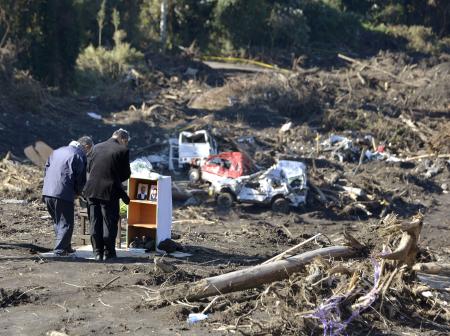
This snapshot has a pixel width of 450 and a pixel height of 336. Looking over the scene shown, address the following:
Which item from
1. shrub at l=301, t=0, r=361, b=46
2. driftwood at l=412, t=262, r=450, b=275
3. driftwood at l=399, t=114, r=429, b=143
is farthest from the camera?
shrub at l=301, t=0, r=361, b=46

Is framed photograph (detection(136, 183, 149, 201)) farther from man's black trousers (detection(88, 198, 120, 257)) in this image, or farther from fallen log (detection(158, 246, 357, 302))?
fallen log (detection(158, 246, 357, 302))

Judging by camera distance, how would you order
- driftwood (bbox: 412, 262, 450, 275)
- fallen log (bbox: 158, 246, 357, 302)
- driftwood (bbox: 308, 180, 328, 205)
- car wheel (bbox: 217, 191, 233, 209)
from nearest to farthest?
fallen log (bbox: 158, 246, 357, 302), driftwood (bbox: 412, 262, 450, 275), car wheel (bbox: 217, 191, 233, 209), driftwood (bbox: 308, 180, 328, 205)

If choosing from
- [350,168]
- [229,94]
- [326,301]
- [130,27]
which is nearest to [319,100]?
[229,94]

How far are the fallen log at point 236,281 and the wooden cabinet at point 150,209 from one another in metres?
3.23

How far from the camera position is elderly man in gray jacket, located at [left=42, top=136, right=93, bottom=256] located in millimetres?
12688

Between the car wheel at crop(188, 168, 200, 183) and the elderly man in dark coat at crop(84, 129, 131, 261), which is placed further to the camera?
the car wheel at crop(188, 168, 200, 183)

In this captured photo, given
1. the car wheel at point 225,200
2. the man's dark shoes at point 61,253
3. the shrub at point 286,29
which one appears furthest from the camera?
the shrub at point 286,29

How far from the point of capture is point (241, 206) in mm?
24484

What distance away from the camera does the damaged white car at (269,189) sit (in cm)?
2441

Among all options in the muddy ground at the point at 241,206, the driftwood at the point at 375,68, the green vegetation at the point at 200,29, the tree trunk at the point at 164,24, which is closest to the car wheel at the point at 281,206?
the muddy ground at the point at 241,206

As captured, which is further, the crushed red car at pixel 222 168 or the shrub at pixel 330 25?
the shrub at pixel 330 25

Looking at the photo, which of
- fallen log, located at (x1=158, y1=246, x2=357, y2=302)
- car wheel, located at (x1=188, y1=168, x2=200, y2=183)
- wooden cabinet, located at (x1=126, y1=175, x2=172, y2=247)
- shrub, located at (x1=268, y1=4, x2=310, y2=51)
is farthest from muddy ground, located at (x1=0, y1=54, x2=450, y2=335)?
shrub, located at (x1=268, y1=4, x2=310, y2=51)

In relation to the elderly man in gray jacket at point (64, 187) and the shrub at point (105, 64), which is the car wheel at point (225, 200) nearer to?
the elderly man in gray jacket at point (64, 187)

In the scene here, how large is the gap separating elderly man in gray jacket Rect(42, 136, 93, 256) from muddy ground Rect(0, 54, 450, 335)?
472 millimetres
